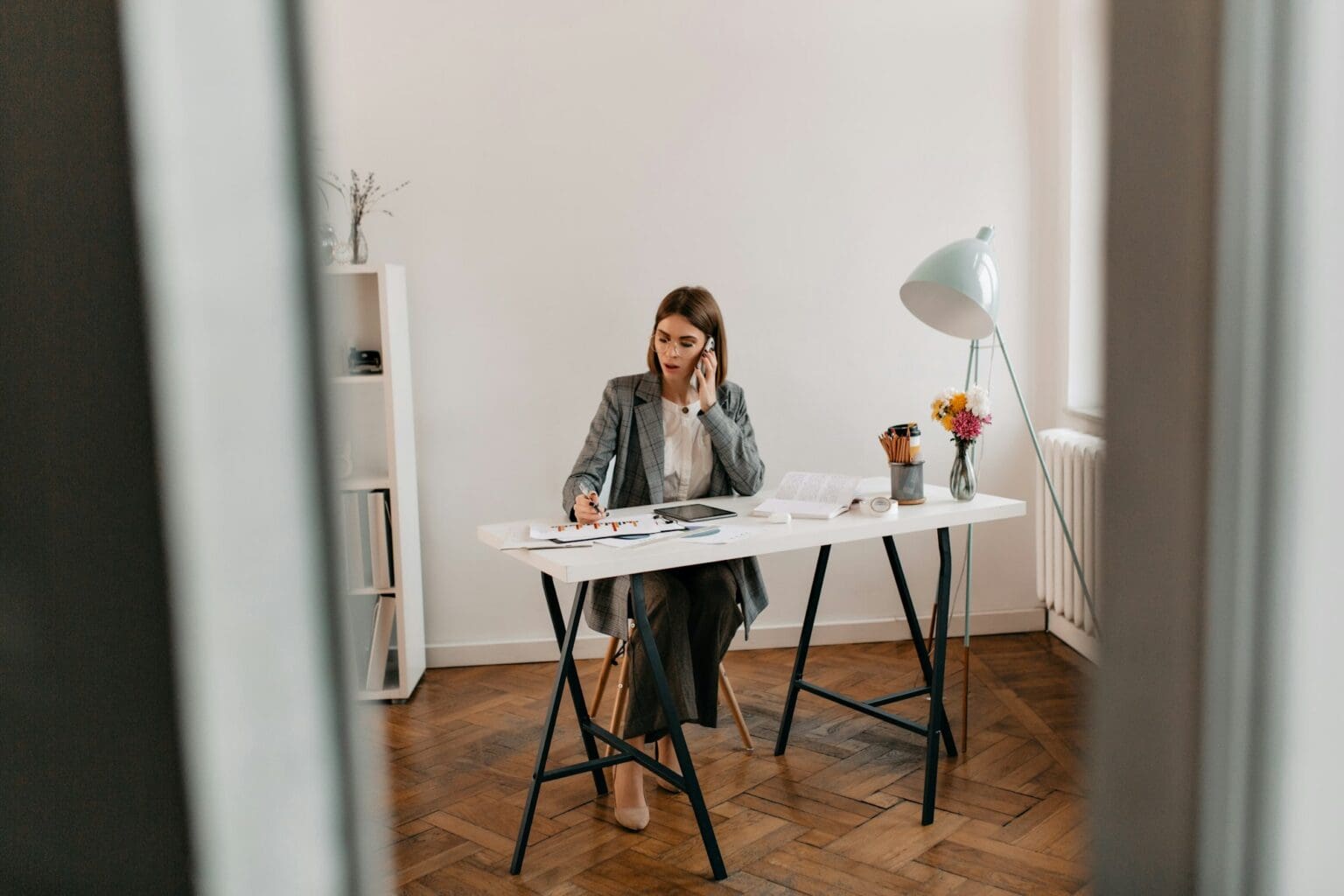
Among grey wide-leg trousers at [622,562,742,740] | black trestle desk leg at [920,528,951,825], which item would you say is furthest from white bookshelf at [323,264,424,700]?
black trestle desk leg at [920,528,951,825]

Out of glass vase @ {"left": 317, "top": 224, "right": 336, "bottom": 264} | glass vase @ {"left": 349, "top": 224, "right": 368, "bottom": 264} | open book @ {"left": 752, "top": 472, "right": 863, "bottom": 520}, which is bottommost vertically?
open book @ {"left": 752, "top": 472, "right": 863, "bottom": 520}

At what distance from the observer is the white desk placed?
2521mm

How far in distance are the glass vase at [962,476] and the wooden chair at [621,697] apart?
31.7 inches

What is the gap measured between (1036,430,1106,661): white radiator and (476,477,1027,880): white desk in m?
0.75

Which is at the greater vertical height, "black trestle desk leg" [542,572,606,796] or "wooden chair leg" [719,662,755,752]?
"black trestle desk leg" [542,572,606,796]

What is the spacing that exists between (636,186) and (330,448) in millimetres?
3933

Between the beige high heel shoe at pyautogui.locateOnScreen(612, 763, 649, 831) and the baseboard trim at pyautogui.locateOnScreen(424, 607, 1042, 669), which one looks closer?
the beige high heel shoe at pyautogui.locateOnScreen(612, 763, 649, 831)

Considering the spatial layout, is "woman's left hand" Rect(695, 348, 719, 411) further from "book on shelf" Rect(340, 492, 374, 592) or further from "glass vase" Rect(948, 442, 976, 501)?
"book on shelf" Rect(340, 492, 374, 592)

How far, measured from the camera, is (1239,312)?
447mm

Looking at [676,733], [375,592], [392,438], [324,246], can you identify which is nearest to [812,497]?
[676,733]

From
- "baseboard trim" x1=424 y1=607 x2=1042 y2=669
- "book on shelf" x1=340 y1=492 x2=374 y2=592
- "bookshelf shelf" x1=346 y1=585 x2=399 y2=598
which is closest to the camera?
"book on shelf" x1=340 y1=492 x2=374 y2=592

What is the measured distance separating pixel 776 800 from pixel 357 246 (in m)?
2.31

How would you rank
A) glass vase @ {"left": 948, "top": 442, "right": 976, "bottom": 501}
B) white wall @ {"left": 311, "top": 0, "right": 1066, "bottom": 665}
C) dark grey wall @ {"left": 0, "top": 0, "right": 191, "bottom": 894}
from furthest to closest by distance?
white wall @ {"left": 311, "top": 0, "right": 1066, "bottom": 665}
glass vase @ {"left": 948, "top": 442, "right": 976, "bottom": 501}
dark grey wall @ {"left": 0, "top": 0, "right": 191, "bottom": 894}

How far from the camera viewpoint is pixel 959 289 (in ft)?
9.65
